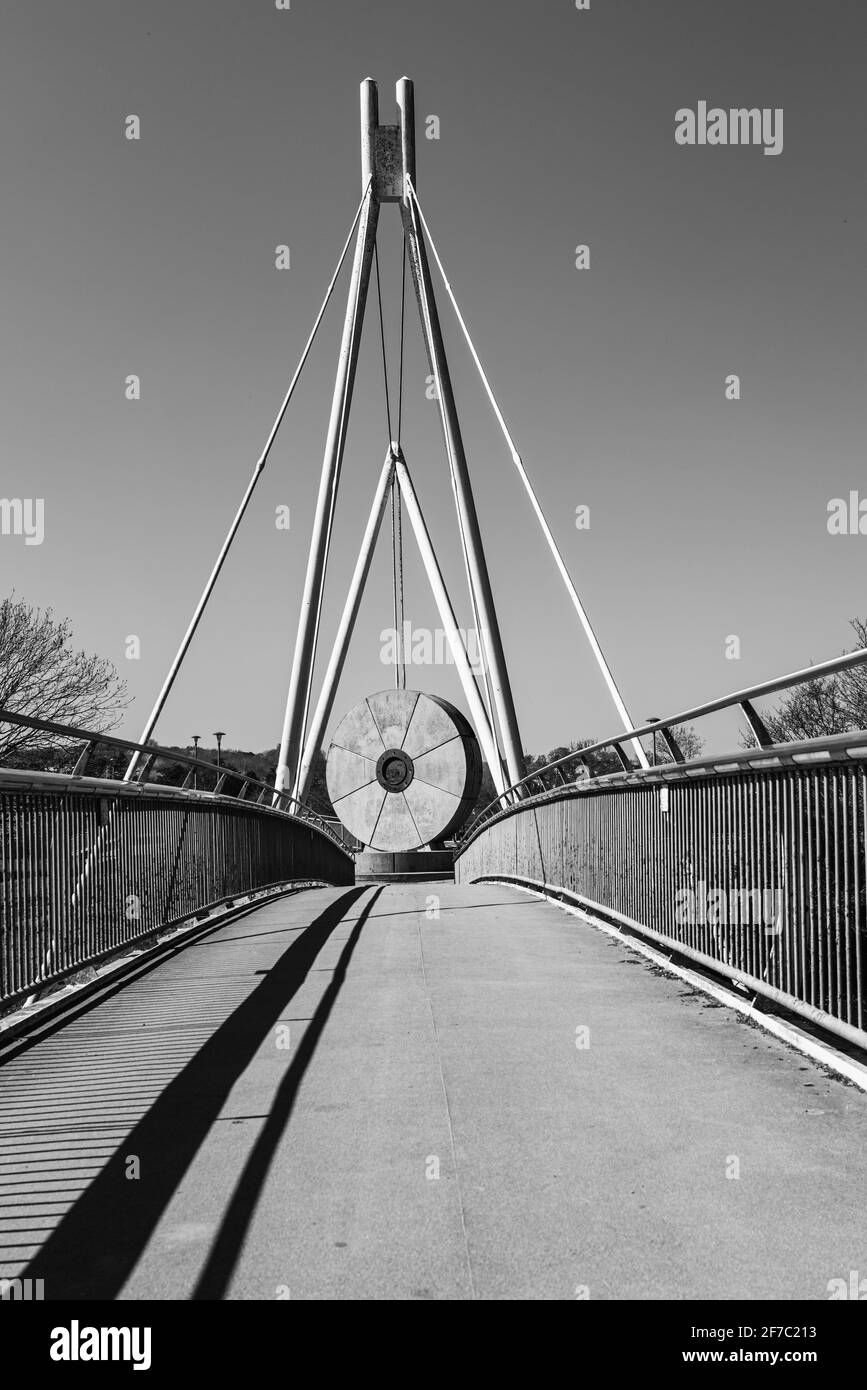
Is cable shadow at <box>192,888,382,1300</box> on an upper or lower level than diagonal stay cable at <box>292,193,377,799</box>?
lower

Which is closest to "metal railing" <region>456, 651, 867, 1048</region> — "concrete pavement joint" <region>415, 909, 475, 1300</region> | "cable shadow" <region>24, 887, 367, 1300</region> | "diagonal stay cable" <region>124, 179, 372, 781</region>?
"concrete pavement joint" <region>415, 909, 475, 1300</region>

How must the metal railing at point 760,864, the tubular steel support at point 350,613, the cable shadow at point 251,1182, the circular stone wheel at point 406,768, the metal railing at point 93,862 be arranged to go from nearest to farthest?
the cable shadow at point 251,1182, the metal railing at point 760,864, the metal railing at point 93,862, the tubular steel support at point 350,613, the circular stone wheel at point 406,768

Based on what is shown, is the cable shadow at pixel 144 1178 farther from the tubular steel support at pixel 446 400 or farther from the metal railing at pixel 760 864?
the tubular steel support at pixel 446 400

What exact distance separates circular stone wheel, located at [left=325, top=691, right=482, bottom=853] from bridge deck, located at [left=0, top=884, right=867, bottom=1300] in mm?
26242

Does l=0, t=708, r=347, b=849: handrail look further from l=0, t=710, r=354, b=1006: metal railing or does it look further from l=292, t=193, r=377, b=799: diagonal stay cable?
l=292, t=193, r=377, b=799: diagonal stay cable

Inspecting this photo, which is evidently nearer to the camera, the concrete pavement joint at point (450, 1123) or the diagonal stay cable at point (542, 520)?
the concrete pavement joint at point (450, 1123)

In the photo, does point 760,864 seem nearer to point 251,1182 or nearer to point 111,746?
point 251,1182

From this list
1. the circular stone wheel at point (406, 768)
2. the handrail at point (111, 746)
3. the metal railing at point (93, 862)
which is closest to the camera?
the handrail at point (111, 746)

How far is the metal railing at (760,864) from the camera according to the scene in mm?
5094

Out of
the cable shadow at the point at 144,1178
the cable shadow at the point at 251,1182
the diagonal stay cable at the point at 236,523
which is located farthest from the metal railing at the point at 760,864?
the diagonal stay cable at the point at 236,523

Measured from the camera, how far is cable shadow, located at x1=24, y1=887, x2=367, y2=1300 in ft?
10.8

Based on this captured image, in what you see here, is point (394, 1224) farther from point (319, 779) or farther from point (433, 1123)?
point (319, 779)

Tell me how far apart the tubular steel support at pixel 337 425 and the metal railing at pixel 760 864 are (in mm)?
14835
